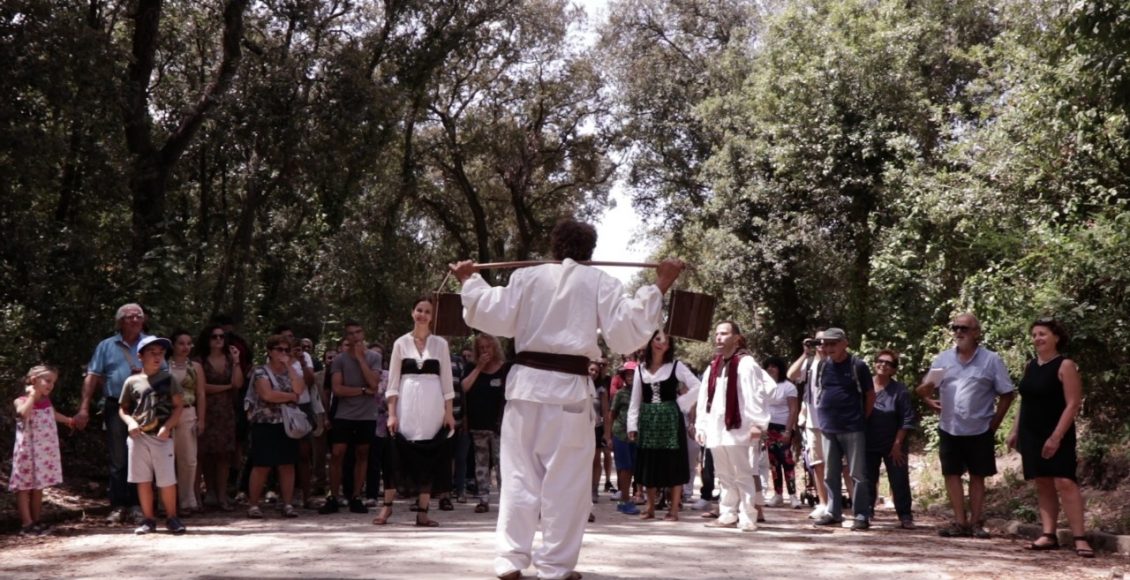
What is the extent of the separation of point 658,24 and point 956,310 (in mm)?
24571

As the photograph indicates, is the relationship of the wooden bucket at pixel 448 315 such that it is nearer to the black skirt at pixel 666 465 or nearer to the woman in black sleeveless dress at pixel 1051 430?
the black skirt at pixel 666 465

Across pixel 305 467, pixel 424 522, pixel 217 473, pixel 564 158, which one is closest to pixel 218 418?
pixel 217 473

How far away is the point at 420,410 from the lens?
11836 mm

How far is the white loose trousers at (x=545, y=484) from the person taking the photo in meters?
7.54

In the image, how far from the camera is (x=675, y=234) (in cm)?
3919

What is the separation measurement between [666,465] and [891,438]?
92.9 inches

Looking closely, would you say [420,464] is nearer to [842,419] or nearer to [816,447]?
[842,419]

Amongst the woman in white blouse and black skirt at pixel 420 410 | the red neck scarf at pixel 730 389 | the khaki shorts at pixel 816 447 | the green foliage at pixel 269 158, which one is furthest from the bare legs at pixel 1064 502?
the green foliage at pixel 269 158

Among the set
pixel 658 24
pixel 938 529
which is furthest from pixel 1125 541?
pixel 658 24

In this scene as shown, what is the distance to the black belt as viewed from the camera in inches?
313

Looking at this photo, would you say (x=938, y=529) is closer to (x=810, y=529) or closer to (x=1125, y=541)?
(x=810, y=529)

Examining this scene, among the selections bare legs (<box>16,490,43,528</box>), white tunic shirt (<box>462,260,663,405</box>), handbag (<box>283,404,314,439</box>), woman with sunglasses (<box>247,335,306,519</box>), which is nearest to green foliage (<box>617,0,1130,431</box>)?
white tunic shirt (<box>462,260,663,405</box>)

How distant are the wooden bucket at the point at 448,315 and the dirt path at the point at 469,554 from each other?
1.66 m

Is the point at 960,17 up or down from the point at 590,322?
up
